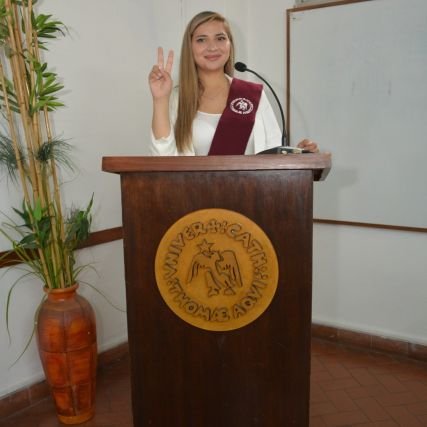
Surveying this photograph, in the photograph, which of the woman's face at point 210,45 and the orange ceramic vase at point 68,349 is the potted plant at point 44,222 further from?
the woman's face at point 210,45

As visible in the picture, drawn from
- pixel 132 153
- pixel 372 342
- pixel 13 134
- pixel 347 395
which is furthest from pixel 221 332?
pixel 372 342

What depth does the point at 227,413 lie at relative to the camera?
4.50ft

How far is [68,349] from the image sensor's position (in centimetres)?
207

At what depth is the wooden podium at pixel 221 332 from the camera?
1.25 m

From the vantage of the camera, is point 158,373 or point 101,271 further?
point 101,271

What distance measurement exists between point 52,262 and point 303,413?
4.33ft

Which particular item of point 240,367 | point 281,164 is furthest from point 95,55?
point 240,367

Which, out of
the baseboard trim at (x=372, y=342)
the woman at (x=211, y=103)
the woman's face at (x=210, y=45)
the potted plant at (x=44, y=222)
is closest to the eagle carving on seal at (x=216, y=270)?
the woman at (x=211, y=103)

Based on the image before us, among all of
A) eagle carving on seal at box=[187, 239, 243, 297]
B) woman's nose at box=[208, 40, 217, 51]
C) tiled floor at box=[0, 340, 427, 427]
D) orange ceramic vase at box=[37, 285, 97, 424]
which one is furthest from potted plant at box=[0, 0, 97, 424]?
eagle carving on seal at box=[187, 239, 243, 297]

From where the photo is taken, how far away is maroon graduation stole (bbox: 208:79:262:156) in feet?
5.40

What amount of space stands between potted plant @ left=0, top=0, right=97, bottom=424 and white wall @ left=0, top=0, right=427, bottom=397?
20cm

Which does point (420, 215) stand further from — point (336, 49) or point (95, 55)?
point (95, 55)

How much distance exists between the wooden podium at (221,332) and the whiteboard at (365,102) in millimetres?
1543

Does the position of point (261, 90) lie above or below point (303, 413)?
above
